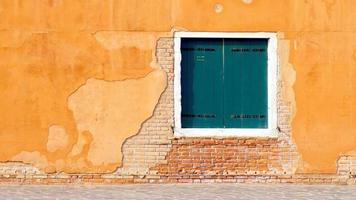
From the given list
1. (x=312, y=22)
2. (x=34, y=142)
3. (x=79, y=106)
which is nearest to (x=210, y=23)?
(x=312, y=22)

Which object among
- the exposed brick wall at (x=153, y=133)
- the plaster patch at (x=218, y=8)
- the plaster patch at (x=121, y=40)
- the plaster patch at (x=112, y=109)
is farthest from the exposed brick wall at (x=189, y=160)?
the plaster patch at (x=218, y=8)

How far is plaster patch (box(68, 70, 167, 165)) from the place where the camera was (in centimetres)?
1224

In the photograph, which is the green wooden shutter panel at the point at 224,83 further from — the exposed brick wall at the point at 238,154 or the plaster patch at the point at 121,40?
the plaster patch at the point at 121,40

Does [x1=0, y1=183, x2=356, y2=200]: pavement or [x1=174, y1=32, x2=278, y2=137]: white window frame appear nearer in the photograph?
[x1=0, y1=183, x2=356, y2=200]: pavement

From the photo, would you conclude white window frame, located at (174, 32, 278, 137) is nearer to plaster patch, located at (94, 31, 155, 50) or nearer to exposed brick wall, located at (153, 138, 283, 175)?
exposed brick wall, located at (153, 138, 283, 175)

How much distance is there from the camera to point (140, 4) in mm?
12367

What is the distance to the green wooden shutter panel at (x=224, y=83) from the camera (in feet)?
40.9

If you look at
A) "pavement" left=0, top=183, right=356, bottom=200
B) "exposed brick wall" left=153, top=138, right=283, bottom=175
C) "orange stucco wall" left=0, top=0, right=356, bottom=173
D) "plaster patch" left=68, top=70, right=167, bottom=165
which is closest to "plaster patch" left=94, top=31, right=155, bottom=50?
"orange stucco wall" left=0, top=0, right=356, bottom=173

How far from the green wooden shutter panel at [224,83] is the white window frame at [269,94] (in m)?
0.09

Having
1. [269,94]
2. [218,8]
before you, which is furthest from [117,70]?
[269,94]

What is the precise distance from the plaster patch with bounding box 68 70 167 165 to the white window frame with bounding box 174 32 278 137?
31cm

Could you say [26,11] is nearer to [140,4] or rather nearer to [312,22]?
[140,4]

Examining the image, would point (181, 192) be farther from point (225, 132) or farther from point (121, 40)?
point (121, 40)

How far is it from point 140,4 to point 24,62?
6.39ft
